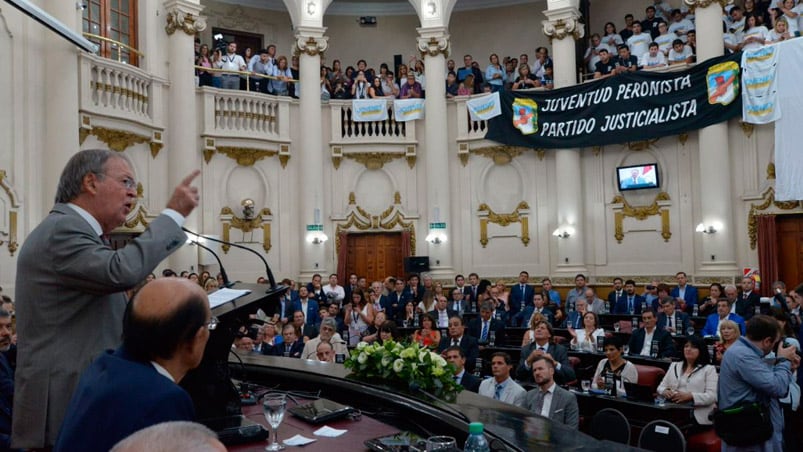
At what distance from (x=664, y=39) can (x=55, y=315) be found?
51.3ft

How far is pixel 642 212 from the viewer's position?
15688mm

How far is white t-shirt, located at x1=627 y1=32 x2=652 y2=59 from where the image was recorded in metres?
15.8

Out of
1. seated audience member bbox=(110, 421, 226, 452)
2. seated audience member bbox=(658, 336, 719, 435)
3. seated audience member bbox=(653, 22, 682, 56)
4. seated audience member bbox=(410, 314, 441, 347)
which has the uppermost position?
seated audience member bbox=(653, 22, 682, 56)

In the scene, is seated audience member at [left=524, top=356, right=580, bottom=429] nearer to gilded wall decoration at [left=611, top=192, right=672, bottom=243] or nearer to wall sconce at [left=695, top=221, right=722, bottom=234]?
wall sconce at [left=695, top=221, right=722, bottom=234]

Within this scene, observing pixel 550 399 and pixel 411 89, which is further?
pixel 411 89

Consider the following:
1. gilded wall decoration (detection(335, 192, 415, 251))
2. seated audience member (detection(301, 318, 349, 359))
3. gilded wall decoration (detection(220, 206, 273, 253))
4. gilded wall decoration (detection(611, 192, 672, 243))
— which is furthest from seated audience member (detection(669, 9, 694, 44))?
seated audience member (detection(301, 318, 349, 359))

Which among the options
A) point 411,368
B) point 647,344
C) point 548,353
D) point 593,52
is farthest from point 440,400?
point 593,52

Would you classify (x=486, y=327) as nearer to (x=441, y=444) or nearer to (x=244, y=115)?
(x=244, y=115)

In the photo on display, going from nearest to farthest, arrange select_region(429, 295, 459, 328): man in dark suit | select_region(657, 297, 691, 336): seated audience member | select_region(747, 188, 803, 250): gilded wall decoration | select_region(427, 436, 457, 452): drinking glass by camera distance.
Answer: select_region(427, 436, 457, 452): drinking glass < select_region(657, 297, 691, 336): seated audience member < select_region(429, 295, 459, 328): man in dark suit < select_region(747, 188, 803, 250): gilded wall decoration

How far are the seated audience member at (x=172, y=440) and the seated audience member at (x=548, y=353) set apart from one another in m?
6.64

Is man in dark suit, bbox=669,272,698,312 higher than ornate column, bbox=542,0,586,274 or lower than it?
lower

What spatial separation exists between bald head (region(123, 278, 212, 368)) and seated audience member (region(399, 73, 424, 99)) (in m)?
15.9

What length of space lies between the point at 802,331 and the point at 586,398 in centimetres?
208

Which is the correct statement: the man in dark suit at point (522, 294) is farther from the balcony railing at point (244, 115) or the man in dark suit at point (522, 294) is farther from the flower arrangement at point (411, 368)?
the flower arrangement at point (411, 368)
